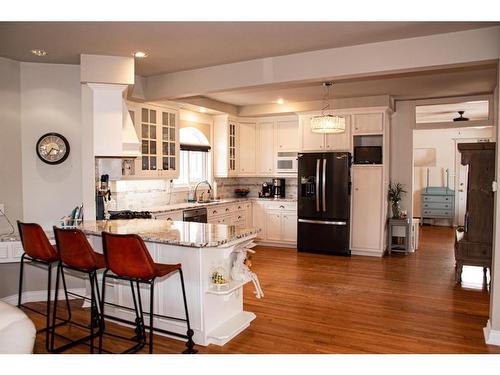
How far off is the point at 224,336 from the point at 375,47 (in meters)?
2.89

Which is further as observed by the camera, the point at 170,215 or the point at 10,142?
the point at 170,215

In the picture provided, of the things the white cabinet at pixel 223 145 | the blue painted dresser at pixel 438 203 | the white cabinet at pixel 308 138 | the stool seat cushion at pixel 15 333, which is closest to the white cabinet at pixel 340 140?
the white cabinet at pixel 308 138

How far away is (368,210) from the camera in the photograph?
258 inches

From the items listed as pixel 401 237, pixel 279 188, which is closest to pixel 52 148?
pixel 279 188

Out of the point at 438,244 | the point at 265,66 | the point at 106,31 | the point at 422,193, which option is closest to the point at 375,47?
the point at 265,66

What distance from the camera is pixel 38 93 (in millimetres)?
4402

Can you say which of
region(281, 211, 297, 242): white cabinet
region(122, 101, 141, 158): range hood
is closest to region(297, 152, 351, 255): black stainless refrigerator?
region(281, 211, 297, 242): white cabinet

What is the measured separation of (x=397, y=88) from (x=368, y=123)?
75 centimetres

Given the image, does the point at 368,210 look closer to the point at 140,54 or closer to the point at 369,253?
the point at 369,253

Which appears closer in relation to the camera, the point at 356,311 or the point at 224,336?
the point at 224,336

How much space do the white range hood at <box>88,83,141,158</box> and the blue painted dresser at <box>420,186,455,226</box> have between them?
8327mm

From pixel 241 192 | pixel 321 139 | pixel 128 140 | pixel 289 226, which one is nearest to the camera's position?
pixel 128 140
